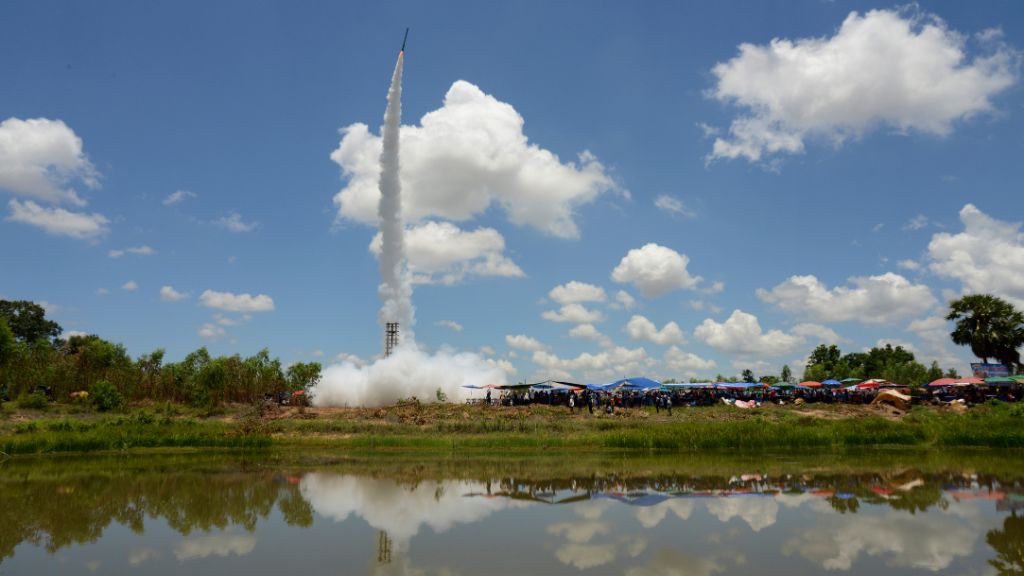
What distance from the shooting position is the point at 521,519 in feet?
55.7

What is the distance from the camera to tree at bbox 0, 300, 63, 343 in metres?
101

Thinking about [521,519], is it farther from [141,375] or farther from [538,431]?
[141,375]

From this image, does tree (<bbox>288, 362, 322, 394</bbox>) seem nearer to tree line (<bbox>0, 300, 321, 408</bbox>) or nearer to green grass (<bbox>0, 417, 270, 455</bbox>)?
tree line (<bbox>0, 300, 321, 408</bbox>)

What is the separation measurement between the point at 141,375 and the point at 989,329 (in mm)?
85316

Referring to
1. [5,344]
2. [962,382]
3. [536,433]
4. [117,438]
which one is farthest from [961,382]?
[5,344]

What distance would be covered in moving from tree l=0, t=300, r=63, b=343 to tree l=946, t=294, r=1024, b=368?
403 feet

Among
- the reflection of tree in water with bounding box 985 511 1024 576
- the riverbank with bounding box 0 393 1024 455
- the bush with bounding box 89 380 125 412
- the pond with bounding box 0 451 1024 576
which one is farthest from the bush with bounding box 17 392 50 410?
the reflection of tree in water with bounding box 985 511 1024 576

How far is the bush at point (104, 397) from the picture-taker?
5300cm

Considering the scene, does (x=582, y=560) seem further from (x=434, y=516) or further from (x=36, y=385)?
(x=36, y=385)

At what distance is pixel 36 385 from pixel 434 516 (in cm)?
6308

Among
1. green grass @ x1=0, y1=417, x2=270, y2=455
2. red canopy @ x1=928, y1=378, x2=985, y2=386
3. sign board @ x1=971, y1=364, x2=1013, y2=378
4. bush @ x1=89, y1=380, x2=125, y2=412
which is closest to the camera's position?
green grass @ x1=0, y1=417, x2=270, y2=455

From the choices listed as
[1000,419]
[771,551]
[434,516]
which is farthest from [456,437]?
[1000,419]

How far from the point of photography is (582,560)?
42.3 ft

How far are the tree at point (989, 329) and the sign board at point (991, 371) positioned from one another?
1.83 meters
